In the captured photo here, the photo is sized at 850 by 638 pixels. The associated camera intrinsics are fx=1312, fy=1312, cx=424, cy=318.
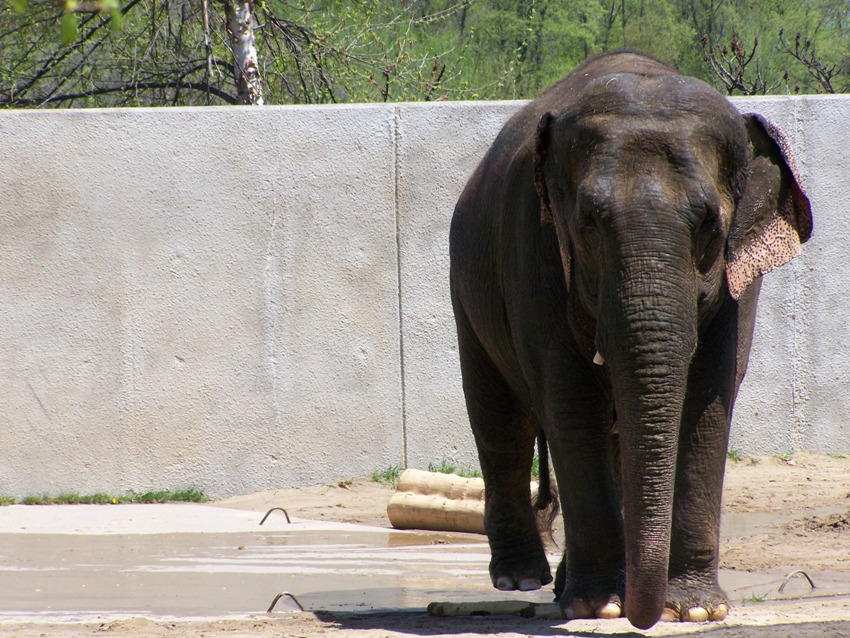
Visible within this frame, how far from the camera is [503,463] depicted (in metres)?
5.82

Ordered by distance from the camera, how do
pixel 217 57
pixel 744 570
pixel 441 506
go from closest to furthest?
pixel 744 570, pixel 441 506, pixel 217 57

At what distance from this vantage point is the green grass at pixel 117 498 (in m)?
8.70

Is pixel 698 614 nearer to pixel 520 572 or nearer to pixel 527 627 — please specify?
pixel 527 627

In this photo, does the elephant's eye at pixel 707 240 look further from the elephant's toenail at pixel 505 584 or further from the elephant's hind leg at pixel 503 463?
the elephant's toenail at pixel 505 584

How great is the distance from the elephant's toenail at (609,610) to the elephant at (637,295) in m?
0.01

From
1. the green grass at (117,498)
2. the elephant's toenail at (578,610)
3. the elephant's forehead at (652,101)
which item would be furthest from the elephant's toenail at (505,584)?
the green grass at (117,498)

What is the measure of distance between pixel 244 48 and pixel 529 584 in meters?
7.77

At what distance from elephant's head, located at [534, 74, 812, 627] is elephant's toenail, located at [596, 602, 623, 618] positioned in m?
0.57

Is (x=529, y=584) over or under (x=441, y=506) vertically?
over

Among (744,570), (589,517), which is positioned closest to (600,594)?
(589,517)

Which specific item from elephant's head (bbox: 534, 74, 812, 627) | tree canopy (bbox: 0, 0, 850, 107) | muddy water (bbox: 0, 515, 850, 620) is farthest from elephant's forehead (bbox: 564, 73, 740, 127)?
tree canopy (bbox: 0, 0, 850, 107)

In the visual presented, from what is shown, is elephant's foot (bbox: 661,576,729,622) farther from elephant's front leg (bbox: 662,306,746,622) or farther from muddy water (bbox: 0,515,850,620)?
muddy water (bbox: 0,515,850,620)

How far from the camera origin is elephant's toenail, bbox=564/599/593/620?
438 centimetres

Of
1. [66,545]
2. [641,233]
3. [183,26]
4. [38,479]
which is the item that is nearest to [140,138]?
[38,479]
